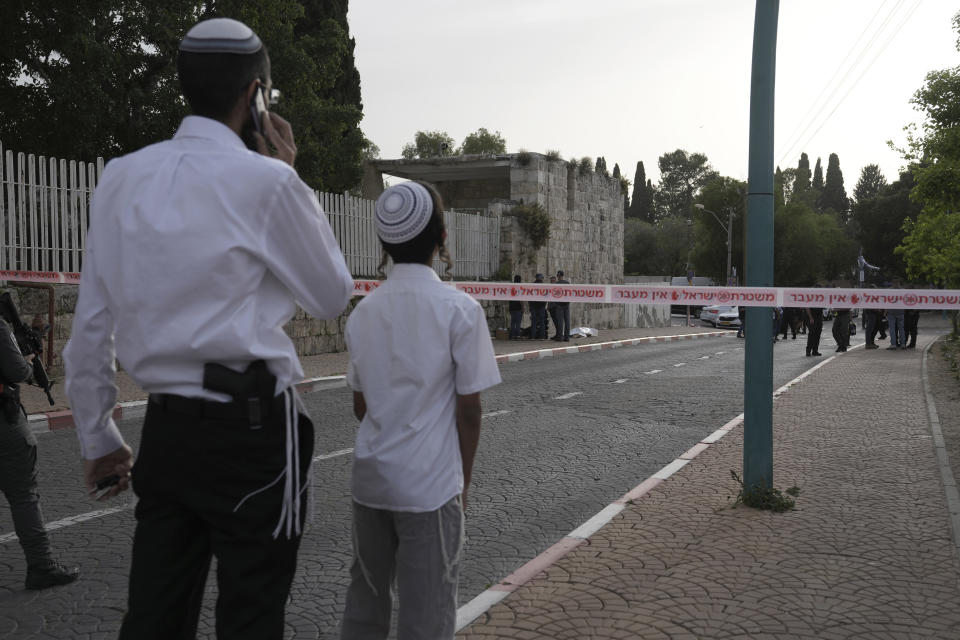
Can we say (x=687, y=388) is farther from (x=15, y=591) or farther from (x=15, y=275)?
(x=15, y=591)

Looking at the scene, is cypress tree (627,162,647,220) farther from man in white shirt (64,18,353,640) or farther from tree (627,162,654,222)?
man in white shirt (64,18,353,640)

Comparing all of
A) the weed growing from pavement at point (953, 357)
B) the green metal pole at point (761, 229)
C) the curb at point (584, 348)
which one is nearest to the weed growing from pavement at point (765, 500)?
the green metal pole at point (761, 229)

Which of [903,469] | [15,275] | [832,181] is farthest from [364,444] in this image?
[832,181]

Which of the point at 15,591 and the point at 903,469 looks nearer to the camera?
the point at 15,591

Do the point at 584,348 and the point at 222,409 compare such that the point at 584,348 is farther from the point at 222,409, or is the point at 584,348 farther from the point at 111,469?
the point at 222,409

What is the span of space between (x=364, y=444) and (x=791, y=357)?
19533 millimetres

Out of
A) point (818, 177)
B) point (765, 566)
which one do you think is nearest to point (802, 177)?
point (818, 177)

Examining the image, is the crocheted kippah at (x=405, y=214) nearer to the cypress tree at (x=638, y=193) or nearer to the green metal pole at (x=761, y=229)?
the green metal pole at (x=761, y=229)

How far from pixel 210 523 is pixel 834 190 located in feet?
446

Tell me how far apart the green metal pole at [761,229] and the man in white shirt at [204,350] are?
3958 mm

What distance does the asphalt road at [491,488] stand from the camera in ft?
13.4

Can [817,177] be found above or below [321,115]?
above

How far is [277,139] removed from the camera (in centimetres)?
219

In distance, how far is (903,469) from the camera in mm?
6707
